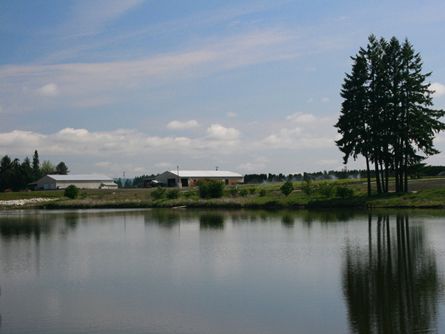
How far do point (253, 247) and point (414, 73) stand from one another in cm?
3322

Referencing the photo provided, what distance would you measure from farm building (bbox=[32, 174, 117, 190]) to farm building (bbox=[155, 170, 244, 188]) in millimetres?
14601

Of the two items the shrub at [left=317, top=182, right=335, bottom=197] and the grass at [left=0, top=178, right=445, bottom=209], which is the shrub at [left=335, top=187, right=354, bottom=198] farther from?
the shrub at [left=317, top=182, right=335, bottom=197]

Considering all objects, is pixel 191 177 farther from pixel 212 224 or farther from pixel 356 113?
pixel 212 224

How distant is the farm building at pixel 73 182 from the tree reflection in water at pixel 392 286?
10615 cm

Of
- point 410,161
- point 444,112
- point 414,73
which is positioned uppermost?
point 414,73

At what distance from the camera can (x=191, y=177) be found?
121438 millimetres

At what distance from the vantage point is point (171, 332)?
14.3m

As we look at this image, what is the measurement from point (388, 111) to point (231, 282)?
39.6m

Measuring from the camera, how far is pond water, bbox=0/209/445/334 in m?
15.1

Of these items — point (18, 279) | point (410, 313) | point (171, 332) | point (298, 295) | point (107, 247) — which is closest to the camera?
point (171, 332)

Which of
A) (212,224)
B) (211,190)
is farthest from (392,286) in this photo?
(211,190)

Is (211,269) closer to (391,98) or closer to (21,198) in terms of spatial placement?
(391,98)

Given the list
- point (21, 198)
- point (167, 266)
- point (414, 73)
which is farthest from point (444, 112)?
point (21, 198)

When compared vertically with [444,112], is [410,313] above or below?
below
